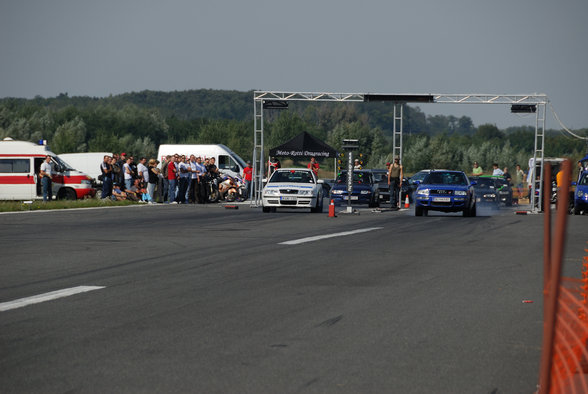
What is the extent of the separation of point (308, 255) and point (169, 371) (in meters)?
7.78

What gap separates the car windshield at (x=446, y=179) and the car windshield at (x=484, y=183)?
11.7 metres

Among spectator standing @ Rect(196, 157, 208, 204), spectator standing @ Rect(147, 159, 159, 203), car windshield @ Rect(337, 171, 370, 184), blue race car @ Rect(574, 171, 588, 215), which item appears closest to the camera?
blue race car @ Rect(574, 171, 588, 215)

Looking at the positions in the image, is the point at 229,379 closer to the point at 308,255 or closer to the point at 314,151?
the point at 308,255

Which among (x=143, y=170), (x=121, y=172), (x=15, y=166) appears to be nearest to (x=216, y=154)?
(x=121, y=172)

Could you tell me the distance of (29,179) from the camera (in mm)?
33750

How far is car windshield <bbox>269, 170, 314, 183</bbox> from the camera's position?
2869 centimetres

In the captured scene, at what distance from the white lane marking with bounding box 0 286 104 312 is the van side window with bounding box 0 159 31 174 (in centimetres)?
2587

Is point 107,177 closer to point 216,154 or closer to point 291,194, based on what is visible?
point 291,194

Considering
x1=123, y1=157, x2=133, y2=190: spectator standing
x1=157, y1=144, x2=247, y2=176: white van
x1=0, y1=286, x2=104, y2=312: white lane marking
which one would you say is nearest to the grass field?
x1=123, y1=157, x2=133, y2=190: spectator standing

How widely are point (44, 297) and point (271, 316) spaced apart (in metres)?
2.46

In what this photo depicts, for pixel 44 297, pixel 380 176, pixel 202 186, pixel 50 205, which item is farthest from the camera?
pixel 380 176

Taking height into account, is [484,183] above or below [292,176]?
below

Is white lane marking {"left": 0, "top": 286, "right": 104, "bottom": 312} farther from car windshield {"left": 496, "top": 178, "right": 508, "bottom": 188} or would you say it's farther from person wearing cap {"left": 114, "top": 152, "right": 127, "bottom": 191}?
car windshield {"left": 496, "top": 178, "right": 508, "bottom": 188}

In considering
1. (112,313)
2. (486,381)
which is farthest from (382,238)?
(486,381)
